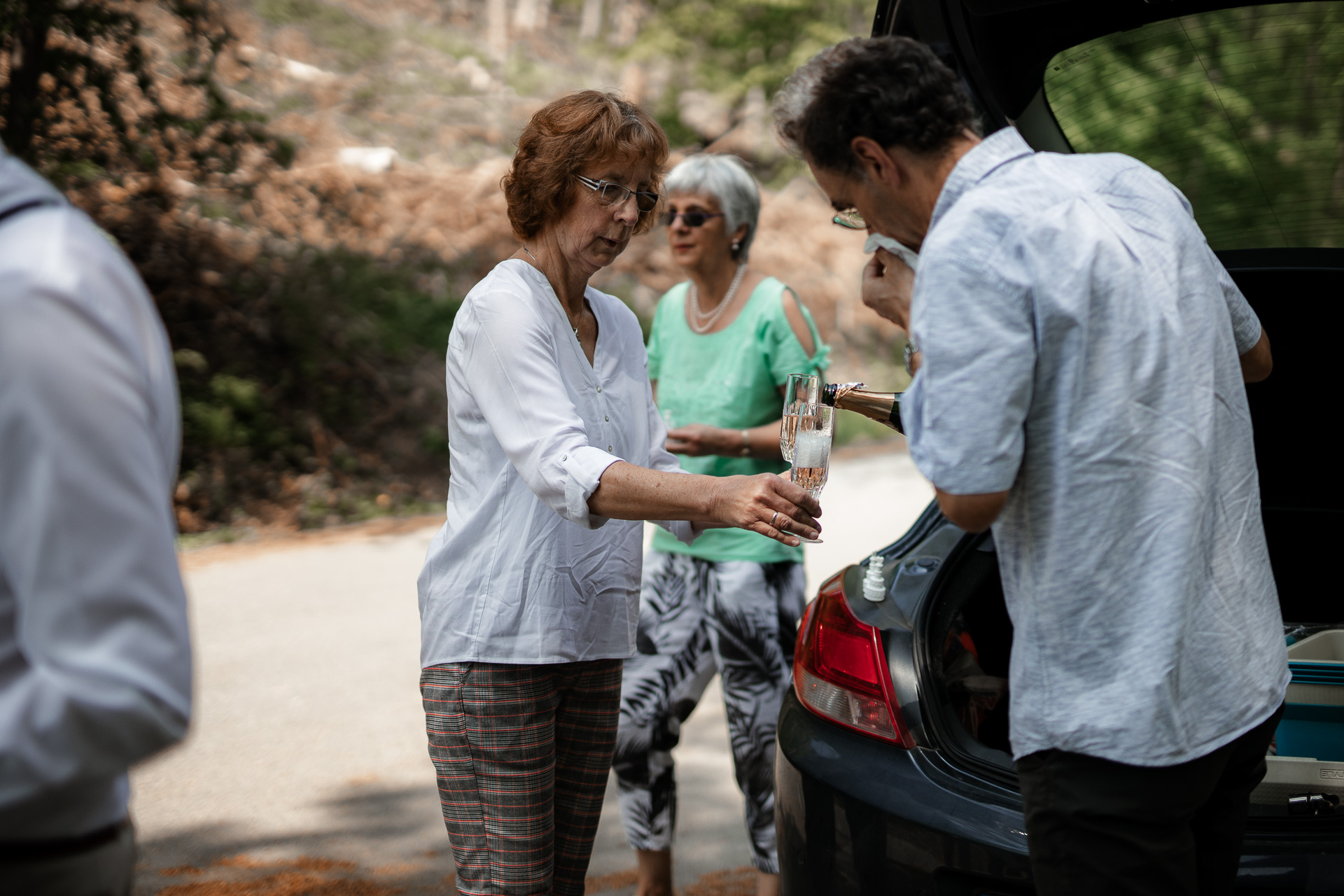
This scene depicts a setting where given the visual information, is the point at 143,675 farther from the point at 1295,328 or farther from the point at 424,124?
the point at 424,124

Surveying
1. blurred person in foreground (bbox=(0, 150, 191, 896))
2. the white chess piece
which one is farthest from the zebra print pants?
blurred person in foreground (bbox=(0, 150, 191, 896))

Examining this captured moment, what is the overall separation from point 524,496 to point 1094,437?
1087mm

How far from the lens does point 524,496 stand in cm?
211

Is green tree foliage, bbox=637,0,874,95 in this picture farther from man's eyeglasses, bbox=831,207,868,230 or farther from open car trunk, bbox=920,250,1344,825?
man's eyeglasses, bbox=831,207,868,230

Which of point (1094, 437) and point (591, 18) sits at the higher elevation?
point (591, 18)

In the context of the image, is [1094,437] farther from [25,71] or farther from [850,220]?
[25,71]

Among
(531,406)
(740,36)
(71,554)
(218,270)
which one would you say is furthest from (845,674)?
(740,36)

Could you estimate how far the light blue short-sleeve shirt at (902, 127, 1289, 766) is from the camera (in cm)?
135

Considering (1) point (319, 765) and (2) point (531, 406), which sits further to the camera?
(1) point (319, 765)

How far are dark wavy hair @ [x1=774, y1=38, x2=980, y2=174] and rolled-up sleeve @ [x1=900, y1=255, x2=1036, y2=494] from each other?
24cm

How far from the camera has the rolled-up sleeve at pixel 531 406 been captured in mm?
1938

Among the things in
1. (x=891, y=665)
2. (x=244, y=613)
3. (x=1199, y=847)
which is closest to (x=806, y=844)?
(x=891, y=665)

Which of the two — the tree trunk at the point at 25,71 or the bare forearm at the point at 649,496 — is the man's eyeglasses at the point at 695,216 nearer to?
the bare forearm at the point at 649,496

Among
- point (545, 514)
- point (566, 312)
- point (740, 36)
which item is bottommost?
point (545, 514)
